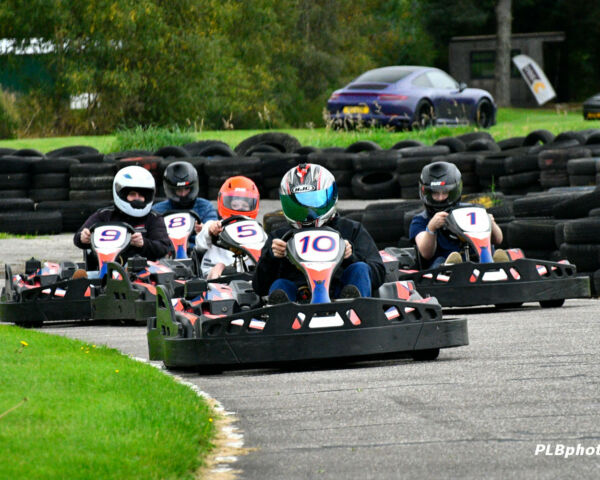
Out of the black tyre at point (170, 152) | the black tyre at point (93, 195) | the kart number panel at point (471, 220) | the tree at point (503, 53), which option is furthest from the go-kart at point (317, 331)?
the tree at point (503, 53)

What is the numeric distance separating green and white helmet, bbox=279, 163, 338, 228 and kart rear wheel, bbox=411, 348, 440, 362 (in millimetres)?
1041

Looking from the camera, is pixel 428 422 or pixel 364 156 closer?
pixel 428 422

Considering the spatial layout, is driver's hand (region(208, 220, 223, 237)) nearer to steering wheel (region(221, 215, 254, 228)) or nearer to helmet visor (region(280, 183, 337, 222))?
steering wheel (region(221, 215, 254, 228))

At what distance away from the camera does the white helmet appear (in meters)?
12.2

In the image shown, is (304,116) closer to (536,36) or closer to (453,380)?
(536,36)

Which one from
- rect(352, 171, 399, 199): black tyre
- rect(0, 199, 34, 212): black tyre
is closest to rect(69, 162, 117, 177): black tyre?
rect(0, 199, 34, 212): black tyre

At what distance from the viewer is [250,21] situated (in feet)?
151

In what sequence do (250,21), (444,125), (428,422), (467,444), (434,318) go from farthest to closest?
(250,21), (444,125), (434,318), (428,422), (467,444)

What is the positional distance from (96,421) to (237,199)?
6.51m

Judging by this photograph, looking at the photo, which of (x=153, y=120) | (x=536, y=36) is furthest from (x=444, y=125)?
(x=536, y=36)

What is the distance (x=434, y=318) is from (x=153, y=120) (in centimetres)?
2888

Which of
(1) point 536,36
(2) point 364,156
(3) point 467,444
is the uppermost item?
(1) point 536,36

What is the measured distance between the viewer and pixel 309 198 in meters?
8.17

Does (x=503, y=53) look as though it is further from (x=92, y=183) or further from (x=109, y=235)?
(x=109, y=235)
